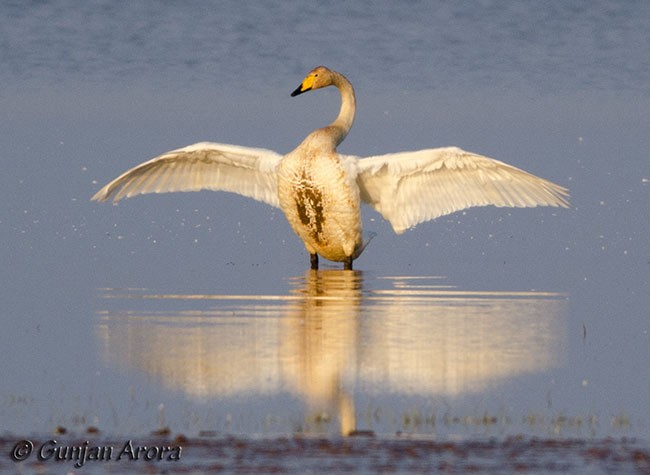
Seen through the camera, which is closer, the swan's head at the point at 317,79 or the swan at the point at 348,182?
the swan at the point at 348,182

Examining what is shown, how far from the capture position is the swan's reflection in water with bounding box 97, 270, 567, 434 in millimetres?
10172

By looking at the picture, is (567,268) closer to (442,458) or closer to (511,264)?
(511,264)

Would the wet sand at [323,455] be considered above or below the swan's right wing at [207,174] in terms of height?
below

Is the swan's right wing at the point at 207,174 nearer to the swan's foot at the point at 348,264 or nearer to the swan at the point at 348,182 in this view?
the swan at the point at 348,182

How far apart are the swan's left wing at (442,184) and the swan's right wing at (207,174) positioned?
154 centimetres

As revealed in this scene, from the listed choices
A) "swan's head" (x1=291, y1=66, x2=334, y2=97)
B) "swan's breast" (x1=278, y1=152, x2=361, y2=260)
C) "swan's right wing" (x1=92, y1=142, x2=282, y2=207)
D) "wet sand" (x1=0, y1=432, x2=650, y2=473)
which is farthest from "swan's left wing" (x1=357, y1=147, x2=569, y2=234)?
"wet sand" (x1=0, y1=432, x2=650, y2=473)

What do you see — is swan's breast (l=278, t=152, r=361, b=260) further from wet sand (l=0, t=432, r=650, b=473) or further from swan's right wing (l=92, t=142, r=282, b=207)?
wet sand (l=0, t=432, r=650, b=473)

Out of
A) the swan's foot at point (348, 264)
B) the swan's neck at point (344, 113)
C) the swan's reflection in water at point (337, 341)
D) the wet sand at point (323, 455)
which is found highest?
the swan's neck at point (344, 113)

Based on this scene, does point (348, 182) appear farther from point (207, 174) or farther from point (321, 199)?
point (207, 174)

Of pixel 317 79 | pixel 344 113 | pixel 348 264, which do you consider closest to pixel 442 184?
pixel 348 264

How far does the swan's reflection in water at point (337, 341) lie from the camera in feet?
33.4

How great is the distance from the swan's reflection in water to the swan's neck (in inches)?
149

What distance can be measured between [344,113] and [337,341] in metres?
8.69

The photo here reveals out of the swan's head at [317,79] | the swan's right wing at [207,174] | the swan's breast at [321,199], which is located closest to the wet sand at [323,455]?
the swan's breast at [321,199]
